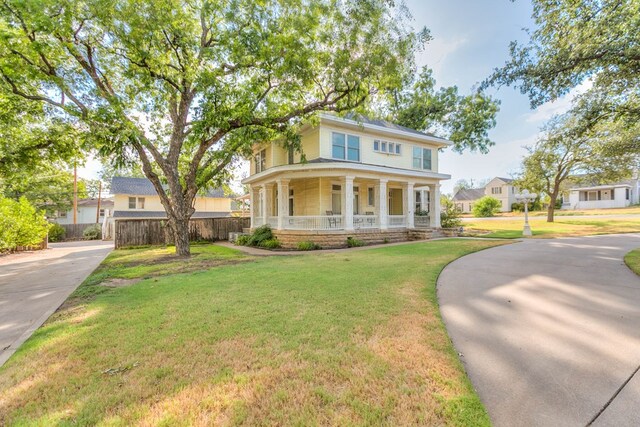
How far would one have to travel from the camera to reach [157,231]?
17.6m

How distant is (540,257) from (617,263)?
161 cm

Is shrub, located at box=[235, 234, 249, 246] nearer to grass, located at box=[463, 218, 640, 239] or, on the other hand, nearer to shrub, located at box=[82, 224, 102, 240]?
grass, located at box=[463, 218, 640, 239]

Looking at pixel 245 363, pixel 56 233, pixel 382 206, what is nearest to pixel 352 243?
pixel 382 206

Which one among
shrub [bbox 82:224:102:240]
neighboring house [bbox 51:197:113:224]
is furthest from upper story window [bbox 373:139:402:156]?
neighboring house [bbox 51:197:113:224]

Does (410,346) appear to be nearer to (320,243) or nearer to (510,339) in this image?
(510,339)

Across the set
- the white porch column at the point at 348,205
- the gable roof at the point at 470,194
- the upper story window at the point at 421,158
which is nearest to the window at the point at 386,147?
the upper story window at the point at 421,158

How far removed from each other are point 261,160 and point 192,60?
9001mm

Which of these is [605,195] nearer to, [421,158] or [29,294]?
[421,158]

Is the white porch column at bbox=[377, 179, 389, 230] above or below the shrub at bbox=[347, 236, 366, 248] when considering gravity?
above

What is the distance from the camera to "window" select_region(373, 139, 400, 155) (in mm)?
16516

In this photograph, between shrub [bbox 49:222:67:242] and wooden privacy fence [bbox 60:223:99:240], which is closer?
shrub [bbox 49:222:67:242]

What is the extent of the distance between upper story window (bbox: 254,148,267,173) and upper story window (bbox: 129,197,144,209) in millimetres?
17747

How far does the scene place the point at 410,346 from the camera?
10.4ft

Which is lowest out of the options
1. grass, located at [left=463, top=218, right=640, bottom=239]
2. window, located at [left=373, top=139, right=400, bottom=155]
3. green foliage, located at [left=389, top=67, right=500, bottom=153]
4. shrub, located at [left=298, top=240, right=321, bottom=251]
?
shrub, located at [left=298, top=240, right=321, bottom=251]
